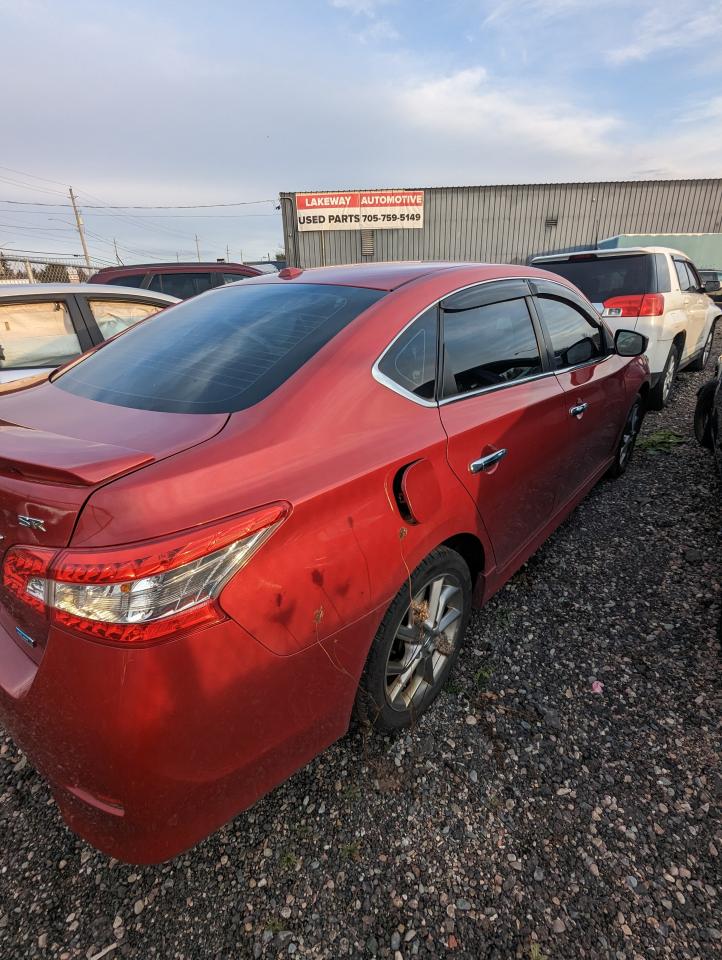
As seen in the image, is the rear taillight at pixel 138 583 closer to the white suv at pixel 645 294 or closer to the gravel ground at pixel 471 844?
the gravel ground at pixel 471 844

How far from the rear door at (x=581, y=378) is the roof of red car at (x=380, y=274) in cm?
42

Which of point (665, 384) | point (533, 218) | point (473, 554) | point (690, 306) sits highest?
point (533, 218)

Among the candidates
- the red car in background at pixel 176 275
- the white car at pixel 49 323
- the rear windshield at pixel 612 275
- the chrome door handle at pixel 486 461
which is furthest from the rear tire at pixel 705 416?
the red car in background at pixel 176 275

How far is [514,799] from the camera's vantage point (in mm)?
Answer: 1774

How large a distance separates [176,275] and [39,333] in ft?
18.0

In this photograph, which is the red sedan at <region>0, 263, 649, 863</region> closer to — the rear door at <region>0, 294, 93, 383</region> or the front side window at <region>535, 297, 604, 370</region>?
the front side window at <region>535, 297, 604, 370</region>

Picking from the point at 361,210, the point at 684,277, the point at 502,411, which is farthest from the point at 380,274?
the point at 361,210

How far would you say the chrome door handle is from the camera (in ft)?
6.28

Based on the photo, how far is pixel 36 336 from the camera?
4.19m

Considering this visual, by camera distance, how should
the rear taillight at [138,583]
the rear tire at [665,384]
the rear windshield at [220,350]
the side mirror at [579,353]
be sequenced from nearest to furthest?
the rear taillight at [138,583] → the rear windshield at [220,350] → the side mirror at [579,353] → the rear tire at [665,384]

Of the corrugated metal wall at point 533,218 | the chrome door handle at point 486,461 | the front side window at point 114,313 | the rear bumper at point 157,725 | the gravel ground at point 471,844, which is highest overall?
the corrugated metal wall at point 533,218

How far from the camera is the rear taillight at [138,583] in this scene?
1.07m

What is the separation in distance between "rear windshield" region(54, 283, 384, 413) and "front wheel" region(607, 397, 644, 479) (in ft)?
9.59

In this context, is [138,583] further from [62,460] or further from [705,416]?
[705,416]
